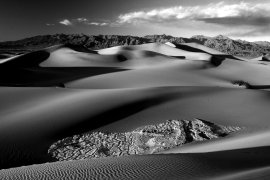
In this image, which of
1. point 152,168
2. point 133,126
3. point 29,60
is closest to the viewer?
point 152,168

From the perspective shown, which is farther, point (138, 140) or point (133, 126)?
point (133, 126)

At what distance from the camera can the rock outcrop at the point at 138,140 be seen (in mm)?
10680

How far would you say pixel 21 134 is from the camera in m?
11.4

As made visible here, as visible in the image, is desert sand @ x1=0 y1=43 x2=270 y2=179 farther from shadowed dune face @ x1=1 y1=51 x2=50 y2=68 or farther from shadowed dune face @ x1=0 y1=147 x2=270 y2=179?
shadowed dune face @ x1=1 y1=51 x2=50 y2=68

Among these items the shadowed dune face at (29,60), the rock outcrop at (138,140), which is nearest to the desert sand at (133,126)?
the rock outcrop at (138,140)

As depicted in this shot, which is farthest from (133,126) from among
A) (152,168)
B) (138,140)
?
(152,168)

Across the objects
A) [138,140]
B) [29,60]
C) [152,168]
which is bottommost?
[29,60]

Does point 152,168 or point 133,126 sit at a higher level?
point 152,168

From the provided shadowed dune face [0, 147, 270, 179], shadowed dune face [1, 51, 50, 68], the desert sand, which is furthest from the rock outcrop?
shadowed dune face [1, 51, 50, 68]

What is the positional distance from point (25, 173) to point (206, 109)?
33.1 feet

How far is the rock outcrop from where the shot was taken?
10.7 metres

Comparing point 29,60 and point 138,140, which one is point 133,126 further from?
point 29,60

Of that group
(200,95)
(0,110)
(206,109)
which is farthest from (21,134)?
(200,95)

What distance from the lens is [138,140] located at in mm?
11625
